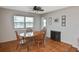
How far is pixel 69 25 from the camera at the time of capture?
5.66ft

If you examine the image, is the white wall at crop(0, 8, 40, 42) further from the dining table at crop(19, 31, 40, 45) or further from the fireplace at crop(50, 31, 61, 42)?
the fireplace at crop(50, 31, 61, 42)

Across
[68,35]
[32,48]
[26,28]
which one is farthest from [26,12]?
[68,35]

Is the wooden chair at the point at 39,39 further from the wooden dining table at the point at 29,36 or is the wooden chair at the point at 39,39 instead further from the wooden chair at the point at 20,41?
the wooden chair at the point at 20,41

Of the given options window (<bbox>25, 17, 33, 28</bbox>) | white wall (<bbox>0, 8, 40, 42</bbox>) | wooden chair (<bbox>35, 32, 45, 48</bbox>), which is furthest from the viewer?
wooden chair (<bbox>35, 32, 45, 48</bbox>)

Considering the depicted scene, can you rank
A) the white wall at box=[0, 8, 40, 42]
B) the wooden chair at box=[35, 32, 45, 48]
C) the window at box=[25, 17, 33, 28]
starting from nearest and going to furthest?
the white wall at box=[0, 8, 40, 42]
the window at box=[25, 17, 33, 28]
the wooden chair at box=[35, 32, 45, 48]

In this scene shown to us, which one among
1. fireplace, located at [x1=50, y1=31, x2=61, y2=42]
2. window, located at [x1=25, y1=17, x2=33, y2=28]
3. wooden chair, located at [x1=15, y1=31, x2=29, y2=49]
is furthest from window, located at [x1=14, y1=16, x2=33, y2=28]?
fireplace, located at [x1=50, y1=31, x2=61, y2=42]

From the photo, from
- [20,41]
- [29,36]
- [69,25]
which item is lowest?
[20,41]

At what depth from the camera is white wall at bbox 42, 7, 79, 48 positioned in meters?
1.63

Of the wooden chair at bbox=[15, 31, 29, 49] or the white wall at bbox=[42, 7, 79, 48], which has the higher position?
the white wall at bbox=[42, 7, 79, 48]

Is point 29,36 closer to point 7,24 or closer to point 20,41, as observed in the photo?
point 20,41

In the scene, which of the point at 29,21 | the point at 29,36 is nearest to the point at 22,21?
the point at 29,21

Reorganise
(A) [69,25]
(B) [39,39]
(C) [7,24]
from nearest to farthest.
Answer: (C) [7,24], (A) [69,25], (B) [39,39]

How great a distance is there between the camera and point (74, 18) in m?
1.66
